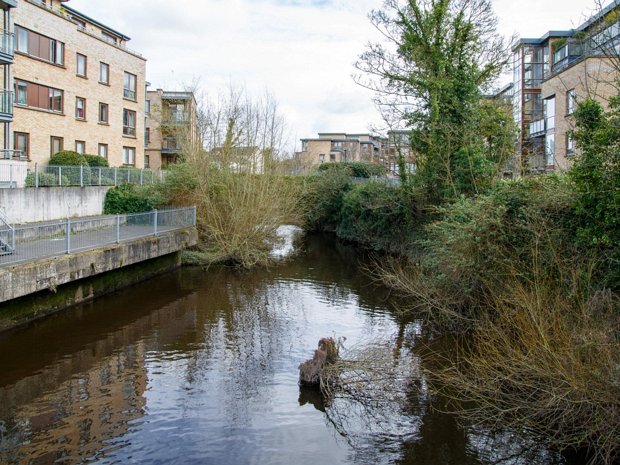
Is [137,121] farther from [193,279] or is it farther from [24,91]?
[193,279]

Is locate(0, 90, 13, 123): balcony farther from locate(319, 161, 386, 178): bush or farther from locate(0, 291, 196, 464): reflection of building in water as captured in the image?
locate(319, 161, 386, 178): bush

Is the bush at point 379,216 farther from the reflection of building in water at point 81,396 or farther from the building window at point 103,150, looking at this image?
the building window at point 103,150

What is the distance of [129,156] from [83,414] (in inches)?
1338

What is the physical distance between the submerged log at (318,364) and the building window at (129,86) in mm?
33879

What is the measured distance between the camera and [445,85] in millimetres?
20250

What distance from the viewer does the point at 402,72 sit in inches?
882

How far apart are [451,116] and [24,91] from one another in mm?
22222

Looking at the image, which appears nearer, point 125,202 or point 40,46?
point 125,202

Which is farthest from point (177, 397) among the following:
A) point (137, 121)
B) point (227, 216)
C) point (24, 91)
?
point (137, 121)

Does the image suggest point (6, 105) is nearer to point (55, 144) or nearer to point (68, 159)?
point (68, 159)

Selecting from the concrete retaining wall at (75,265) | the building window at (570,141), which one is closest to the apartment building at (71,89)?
the concrete retaining wall at (75,265)

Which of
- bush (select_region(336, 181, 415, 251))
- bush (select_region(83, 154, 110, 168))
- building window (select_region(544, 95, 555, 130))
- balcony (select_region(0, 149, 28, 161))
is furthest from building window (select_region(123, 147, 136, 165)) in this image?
building window (select_region(544, 95, 555, 130))

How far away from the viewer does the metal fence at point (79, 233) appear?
13023 millimetres

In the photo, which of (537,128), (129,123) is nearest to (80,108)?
(129,123)
